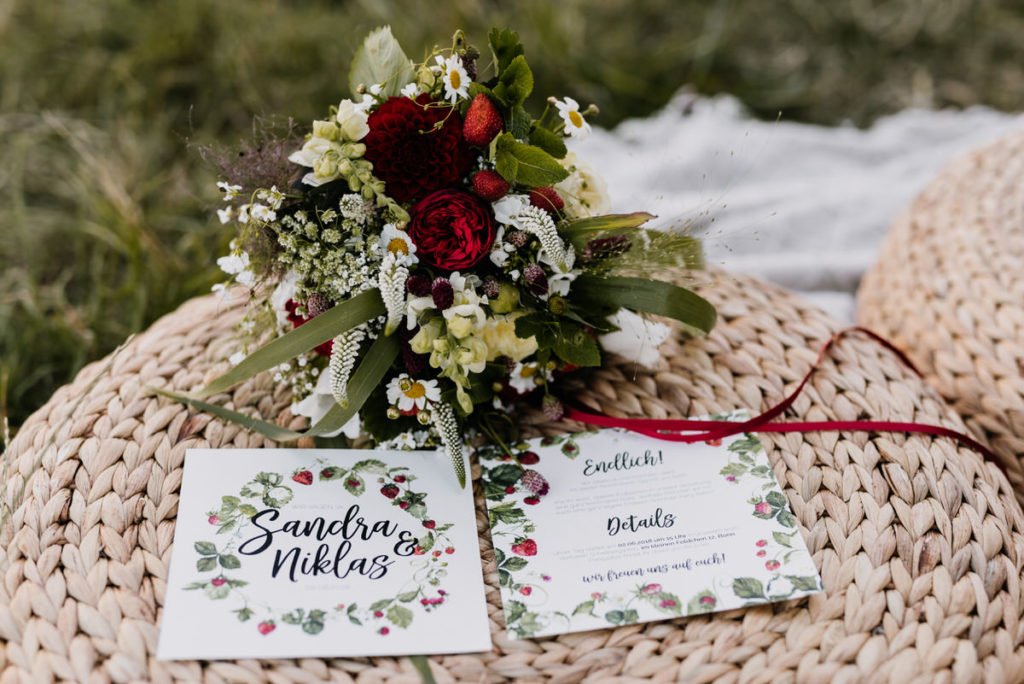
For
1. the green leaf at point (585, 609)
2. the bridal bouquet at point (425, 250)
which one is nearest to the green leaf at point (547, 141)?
the bridal bouquet at point (425, 250)

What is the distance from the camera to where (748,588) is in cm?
80

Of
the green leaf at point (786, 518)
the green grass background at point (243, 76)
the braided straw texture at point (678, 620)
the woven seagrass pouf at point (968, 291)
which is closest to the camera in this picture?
the braided straw texture at point (678, 620)

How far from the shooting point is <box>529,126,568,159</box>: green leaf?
2.77ft

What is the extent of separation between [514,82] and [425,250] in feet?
0.59

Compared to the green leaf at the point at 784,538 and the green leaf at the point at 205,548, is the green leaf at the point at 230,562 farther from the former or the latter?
the green leaf at the point at 784,538

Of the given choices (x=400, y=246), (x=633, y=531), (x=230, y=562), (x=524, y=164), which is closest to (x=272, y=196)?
(x=400, y=246)

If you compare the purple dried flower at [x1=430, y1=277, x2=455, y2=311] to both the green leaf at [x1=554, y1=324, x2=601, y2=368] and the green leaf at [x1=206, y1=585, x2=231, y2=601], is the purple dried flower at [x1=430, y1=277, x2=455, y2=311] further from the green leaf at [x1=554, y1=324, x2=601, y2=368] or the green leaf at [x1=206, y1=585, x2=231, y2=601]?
the green leaf at [x1=206, y1=585, x2=231, y2=601]

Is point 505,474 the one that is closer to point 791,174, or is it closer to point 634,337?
point 634,337

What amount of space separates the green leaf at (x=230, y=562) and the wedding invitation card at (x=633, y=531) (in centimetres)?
24

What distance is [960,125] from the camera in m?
1.79

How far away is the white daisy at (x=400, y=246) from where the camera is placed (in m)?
0.80

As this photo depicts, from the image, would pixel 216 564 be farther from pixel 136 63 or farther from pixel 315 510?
pixel 136 63

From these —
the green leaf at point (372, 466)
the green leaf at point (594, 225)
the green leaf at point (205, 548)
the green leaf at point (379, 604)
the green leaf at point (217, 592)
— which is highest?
the green leaf at point (594, 225)

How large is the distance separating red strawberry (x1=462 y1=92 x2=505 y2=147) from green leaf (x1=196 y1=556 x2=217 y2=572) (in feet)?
1.48
